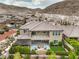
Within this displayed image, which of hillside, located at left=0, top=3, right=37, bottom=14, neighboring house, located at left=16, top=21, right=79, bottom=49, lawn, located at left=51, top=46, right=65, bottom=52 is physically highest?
neighboring house, located at left=16, top=21, right=79, bottom=49

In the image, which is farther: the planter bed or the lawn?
the lawn

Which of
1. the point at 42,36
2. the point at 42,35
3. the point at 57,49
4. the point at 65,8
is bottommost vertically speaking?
the point at 65,8

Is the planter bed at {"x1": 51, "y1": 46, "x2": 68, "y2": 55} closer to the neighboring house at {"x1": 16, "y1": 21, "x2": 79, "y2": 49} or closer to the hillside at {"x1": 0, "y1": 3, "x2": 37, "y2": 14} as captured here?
the neighboring house at {"x1": 16, "y1": 21, "x2": 79, "y2": 49}

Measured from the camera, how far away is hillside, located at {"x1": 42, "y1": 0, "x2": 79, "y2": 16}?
170m

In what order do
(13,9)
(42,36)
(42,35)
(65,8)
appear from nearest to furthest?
(42,36) → (42,35) → (13,9) → (65,8)

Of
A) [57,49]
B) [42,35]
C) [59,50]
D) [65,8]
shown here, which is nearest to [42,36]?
[42,35]

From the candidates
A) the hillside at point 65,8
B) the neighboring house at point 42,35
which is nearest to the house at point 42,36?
the neighboring house at point 42,35

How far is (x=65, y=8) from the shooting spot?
17775 centimetres

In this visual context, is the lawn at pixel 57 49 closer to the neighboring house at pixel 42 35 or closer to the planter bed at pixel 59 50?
the planter bed at pixel 59 50

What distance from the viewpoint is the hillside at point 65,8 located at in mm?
170250

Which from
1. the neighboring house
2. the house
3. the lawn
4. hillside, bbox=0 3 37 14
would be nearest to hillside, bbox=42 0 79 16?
hillside, bbox=0 3 37 14

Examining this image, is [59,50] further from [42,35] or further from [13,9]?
[13,9]

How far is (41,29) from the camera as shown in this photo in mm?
39562

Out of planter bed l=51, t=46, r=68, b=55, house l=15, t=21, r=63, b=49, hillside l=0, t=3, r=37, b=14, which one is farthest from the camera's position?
hillside l=0, t=3, r=37, b=14
